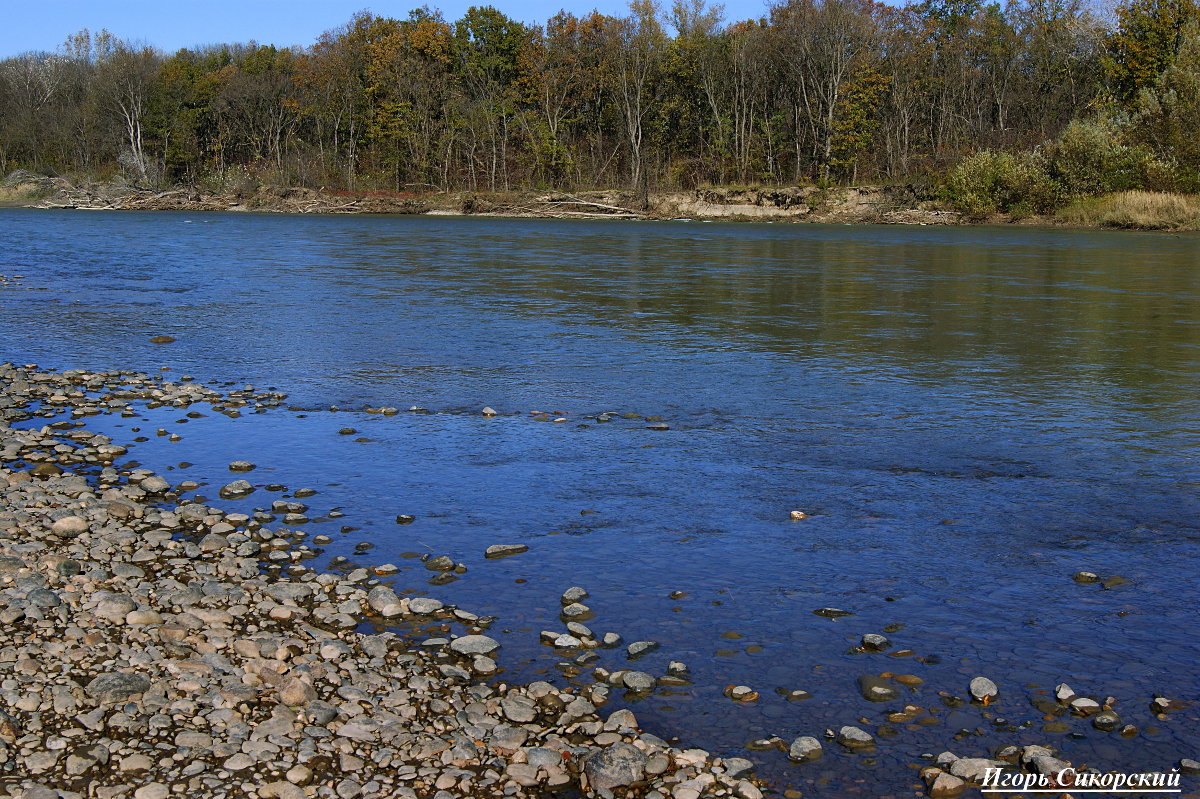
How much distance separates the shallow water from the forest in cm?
A: 4962

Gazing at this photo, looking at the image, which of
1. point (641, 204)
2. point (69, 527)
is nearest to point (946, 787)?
point (69, 527)

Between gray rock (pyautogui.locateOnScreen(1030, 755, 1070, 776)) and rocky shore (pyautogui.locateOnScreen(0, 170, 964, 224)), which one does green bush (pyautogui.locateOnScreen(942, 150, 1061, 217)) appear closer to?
rocky shore (pyautogui.locateOnScreen(0, 170, 964, 224))

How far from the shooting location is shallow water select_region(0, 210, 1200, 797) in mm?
5547

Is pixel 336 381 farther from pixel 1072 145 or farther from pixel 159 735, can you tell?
pixel 1072 145

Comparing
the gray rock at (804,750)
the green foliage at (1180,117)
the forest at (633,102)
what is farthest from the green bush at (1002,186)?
the gray rock at (804,750)

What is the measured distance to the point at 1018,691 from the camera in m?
5.28

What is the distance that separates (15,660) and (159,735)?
1.15m

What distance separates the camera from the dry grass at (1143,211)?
49469mm

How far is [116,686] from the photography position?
197 inches

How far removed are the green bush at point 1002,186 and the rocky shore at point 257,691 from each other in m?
59.8

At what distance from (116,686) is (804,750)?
3311 mm

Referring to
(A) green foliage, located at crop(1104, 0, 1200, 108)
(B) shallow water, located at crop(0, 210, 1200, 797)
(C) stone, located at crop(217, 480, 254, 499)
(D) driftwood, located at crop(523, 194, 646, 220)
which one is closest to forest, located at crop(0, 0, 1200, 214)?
(A) green foliage, located at crop(1104, 0, 1200, 108)

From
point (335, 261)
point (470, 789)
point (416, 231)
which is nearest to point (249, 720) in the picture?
point (470, 789)

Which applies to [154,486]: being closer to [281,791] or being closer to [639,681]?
[281,791]
